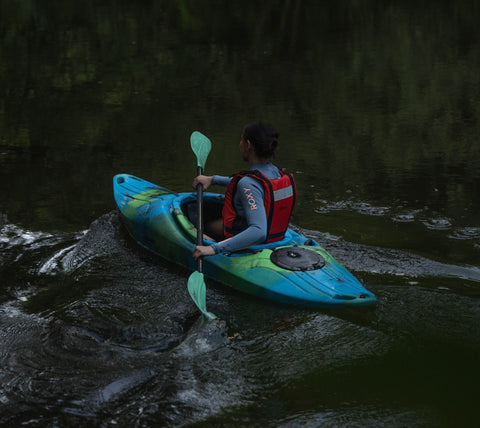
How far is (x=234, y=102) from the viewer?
9617 mm

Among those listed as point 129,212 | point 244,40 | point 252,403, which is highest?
point 244,40

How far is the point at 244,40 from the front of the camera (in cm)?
1499

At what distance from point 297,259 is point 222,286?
0.55 meters

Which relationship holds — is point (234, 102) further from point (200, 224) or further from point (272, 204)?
point (272, 204)

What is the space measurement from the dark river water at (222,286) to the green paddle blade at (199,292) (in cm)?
8

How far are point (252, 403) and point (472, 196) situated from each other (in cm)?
379

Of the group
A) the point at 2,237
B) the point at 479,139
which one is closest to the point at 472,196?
the point at 479,139

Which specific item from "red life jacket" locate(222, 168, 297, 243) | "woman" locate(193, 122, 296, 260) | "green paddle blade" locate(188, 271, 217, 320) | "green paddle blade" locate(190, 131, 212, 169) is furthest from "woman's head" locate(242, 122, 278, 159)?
"green paddle blade" locate(190, 131, 212, 169)

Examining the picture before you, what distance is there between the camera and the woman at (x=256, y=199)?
3.85 meters

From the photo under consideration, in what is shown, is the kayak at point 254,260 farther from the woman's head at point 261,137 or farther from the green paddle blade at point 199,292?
the woman's head at point 261,137

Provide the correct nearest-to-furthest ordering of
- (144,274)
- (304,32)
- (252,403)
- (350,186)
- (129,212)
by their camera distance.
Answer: (252,403) → (144,274) → (129,212) → (350,186) → (304,32)

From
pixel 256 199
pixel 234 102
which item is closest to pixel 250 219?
pixel 256 199

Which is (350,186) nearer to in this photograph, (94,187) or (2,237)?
(94,187)

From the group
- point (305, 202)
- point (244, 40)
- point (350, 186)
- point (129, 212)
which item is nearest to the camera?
point (129, 212)
